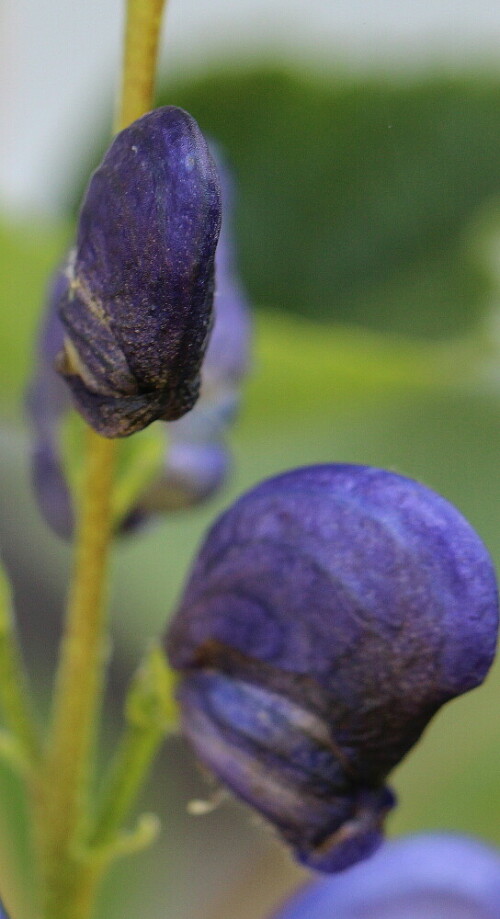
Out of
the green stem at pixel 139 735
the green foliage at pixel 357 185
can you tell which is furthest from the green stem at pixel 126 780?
the green foliage at pixel 357 185

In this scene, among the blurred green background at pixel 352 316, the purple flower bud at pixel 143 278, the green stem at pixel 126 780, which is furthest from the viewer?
the blurred green background at pixel 352 316

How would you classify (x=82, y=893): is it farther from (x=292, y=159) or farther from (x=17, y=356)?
(x=292, y=159)

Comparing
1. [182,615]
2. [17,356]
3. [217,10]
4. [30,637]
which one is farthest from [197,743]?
[217,10]

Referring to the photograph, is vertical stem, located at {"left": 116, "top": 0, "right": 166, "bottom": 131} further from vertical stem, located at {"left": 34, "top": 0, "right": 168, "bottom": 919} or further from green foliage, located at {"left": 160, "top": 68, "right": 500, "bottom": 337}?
green foliage, located at {"left": 160, "top": 68, "right": 500, "bottom": 337}

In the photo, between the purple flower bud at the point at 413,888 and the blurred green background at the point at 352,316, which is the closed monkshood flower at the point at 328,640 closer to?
the purple flower bud at the point at 413,888

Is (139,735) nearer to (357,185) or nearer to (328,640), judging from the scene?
(328,640)

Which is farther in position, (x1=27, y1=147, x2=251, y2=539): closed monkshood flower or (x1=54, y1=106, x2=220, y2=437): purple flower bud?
(x1=27, y1=147, x2=251, y2=539): closed monkshood flower

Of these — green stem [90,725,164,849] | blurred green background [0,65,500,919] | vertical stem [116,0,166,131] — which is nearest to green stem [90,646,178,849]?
green stem [90,725,164,849]
